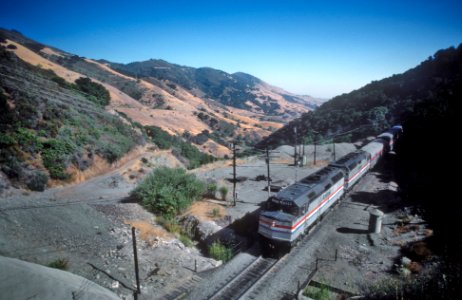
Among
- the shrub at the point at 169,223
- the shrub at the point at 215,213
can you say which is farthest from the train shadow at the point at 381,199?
the shrub at the point at 169,223

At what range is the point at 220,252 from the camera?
18969 mm

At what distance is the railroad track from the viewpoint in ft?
47.6

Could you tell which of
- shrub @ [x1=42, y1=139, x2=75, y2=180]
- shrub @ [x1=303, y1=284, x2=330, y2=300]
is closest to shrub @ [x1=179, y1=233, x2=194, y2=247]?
shrub @ [x1=303, y1=284, x2=330, y2=300]

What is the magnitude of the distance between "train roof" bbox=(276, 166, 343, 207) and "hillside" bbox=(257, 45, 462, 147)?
39.6 metres

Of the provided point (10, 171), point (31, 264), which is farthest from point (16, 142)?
point (31, 264)

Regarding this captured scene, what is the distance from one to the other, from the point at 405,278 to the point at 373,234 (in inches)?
230

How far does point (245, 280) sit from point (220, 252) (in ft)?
11.5

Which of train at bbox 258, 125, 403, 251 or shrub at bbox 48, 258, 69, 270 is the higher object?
train at bbox 258, 125, 403, 251

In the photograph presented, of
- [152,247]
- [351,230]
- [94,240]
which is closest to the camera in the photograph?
[94,240]

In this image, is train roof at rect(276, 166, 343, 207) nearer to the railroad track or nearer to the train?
the train

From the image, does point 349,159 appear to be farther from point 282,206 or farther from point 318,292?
point 318,292

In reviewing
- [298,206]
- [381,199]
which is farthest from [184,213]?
[381,199]

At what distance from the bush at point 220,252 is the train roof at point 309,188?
537 centimetres

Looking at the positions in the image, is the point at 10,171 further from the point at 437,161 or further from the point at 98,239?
the point at 437,161
